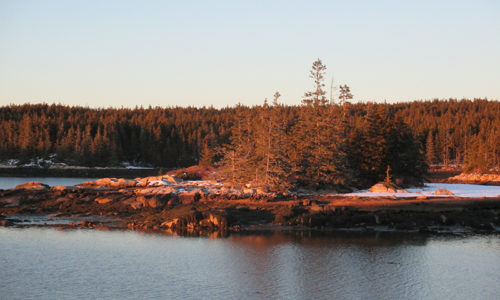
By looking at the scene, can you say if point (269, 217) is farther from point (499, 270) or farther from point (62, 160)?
point (62, 160)

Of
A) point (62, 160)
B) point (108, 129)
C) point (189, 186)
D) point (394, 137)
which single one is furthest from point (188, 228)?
point (108, 129)

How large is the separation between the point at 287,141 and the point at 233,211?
13798mm

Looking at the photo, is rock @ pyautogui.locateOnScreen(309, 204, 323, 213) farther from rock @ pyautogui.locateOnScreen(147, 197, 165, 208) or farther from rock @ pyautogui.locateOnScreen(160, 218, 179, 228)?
rock @ pyautogui.locateOnScreen(147, 197, 165, 208)

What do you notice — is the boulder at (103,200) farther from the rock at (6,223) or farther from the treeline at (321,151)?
the treeline at (321,151)

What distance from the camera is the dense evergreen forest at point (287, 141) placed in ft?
146

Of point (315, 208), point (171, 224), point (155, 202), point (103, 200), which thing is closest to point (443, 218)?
point (315, 208)

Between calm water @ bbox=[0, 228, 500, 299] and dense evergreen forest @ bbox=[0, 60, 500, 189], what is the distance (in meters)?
15.6

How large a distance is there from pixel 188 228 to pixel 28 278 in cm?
1217

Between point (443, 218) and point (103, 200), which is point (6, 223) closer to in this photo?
point (103, 200)

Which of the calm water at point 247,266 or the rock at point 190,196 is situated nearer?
the calm water at point 247,266

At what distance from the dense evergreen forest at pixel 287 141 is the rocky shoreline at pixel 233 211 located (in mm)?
4164

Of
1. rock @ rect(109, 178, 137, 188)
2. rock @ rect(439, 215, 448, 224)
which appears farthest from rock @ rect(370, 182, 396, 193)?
rock @ rect(109, 178, 137, 188)

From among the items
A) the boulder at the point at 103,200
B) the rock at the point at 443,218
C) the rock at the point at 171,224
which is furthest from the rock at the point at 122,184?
the rock at the point at 443,218

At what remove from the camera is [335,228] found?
31391 millimetres
